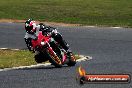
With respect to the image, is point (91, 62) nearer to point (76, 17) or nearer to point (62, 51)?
point (62, 51)

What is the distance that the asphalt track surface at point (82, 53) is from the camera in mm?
11758

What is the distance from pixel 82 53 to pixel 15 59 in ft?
12.9

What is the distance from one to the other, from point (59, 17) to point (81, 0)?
1418 centimetres

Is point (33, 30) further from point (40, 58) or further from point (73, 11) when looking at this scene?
point (73, 11)

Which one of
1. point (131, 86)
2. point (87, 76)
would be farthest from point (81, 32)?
point (87, 76)

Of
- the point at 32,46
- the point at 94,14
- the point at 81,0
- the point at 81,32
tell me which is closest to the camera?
the point at 32,46

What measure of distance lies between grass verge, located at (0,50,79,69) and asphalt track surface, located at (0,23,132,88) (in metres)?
1.21

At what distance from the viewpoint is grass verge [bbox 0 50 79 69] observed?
15966mm

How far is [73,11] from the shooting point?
136 ft

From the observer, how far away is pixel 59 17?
124 feet

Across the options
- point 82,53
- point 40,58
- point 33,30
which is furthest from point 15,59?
point 82,53

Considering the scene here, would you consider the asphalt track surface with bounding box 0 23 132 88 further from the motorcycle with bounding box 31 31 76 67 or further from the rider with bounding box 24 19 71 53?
the rider with bounding box 24 19 71 53

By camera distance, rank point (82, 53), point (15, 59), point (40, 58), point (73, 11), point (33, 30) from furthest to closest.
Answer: point (73, 11) < point (82, 53) < point (15, 59) < point (40, 58) < point (33, 30)

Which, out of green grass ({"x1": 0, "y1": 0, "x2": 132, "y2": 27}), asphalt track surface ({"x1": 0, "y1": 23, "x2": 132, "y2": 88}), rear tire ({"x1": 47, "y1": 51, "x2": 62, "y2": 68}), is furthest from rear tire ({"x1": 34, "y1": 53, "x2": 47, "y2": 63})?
green grass ({"x1": 0, "y1": 0, "x2": 132, "y2": 27})
